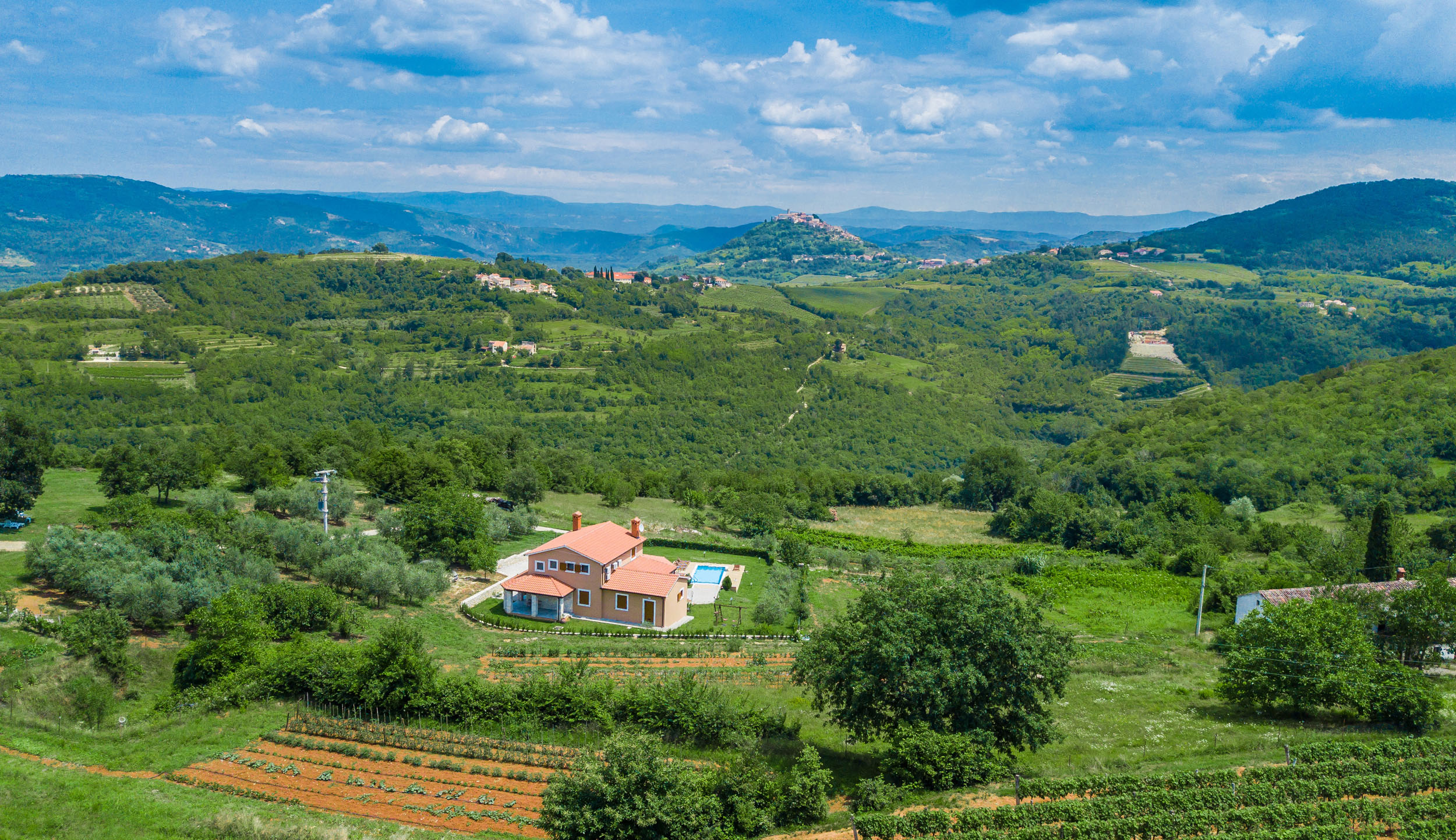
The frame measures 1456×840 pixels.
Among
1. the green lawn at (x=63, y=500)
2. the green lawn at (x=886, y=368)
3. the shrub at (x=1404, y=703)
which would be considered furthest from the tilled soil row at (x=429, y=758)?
the green lawn at (x=886, y=368)

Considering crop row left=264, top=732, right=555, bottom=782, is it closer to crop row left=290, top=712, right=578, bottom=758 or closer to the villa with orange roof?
crop row left=290, top=712, right=578, bottom=758

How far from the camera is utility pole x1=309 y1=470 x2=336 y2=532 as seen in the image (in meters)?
37.4

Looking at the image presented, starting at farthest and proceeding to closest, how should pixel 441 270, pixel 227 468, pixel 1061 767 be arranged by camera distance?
pixel 441 270 → pixel 227 468 → pixel 1061 767

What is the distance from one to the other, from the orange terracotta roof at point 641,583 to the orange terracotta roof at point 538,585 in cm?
169

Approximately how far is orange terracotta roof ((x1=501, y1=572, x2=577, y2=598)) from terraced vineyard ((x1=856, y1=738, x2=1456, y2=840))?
67.8 feet

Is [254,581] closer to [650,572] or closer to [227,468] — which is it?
[650,572]

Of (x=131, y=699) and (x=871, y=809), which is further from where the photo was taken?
(x=131, y=699)

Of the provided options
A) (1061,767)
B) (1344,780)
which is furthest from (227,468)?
(1344,780)

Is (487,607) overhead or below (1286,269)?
below

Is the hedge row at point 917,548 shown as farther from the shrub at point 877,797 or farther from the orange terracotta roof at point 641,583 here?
the shrub at point 877,797

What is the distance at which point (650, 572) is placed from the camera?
35.5m

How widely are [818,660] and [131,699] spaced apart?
18316mm

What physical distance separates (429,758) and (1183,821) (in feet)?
53.1

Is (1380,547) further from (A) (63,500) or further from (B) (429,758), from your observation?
(A) (63,500)
